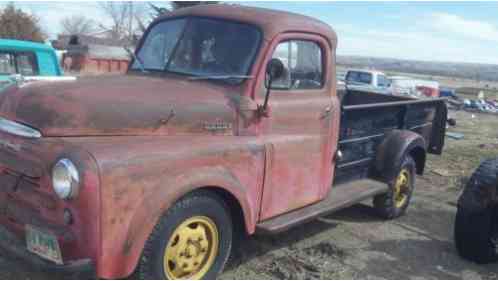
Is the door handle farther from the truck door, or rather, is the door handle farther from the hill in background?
the hill in background

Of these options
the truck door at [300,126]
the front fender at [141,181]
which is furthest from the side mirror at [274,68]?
the front fender at [141,181]

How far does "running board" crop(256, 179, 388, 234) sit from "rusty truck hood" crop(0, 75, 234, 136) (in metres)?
0.83

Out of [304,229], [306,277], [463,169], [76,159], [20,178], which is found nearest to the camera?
[76,159]

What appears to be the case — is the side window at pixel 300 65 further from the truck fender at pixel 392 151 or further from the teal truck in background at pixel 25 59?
the teal truck in background at pixel 25 59

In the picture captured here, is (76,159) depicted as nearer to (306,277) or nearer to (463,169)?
(306,277)

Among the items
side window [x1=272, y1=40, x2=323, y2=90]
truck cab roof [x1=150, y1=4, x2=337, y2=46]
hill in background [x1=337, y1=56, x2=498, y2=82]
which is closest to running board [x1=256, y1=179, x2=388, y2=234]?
side window [x1=272, y1=40, x2=323, y2=90]

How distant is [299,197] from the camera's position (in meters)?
4.22

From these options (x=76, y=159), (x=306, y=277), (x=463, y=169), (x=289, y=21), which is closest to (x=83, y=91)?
(x=76, y=159)

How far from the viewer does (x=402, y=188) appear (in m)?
5.77

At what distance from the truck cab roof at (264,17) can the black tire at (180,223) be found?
1.41 m

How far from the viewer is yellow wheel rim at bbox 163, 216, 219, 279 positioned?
127 inches

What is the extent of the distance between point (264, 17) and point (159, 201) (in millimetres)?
1881

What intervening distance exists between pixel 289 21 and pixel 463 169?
5.63 m

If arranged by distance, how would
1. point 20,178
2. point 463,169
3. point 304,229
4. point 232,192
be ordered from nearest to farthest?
point 20,178 → point 232,192 → point 304,229 → point 463,169
